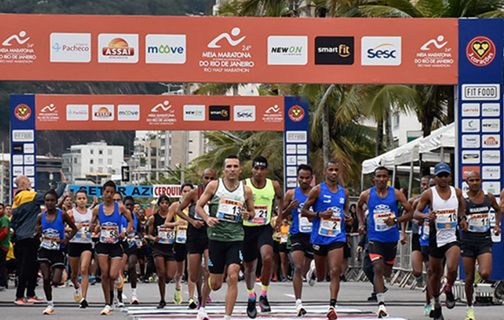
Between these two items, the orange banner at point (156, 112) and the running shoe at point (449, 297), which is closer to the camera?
the running shoe at point (449, 297)

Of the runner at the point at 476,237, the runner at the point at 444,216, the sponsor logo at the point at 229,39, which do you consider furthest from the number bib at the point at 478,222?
the sponsor logo at the point at 229,39

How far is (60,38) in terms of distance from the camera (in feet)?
69.4

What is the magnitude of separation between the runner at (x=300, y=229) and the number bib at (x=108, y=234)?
268cm

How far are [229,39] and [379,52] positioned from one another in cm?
285

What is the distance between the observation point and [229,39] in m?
21.2

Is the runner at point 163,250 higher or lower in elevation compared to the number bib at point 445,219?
lower

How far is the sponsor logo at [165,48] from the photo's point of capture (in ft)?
69.6

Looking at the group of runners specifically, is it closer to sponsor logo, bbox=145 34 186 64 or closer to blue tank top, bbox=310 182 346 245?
blue tank top, bbox=310 182 346 245

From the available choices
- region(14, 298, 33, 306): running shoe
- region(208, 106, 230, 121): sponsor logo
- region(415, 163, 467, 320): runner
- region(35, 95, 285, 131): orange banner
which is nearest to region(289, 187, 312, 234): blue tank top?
region(415, 163, 467, 320): runner

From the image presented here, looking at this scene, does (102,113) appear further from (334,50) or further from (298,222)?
(298,222)

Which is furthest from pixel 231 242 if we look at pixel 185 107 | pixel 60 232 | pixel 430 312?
pixel 185 107

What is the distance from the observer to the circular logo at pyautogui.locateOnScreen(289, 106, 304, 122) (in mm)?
34656

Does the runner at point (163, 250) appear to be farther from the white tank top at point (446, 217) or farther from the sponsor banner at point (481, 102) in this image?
the white tank top at point (446, 217)

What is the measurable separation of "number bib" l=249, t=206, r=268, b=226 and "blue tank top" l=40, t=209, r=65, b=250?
16.1 ft
